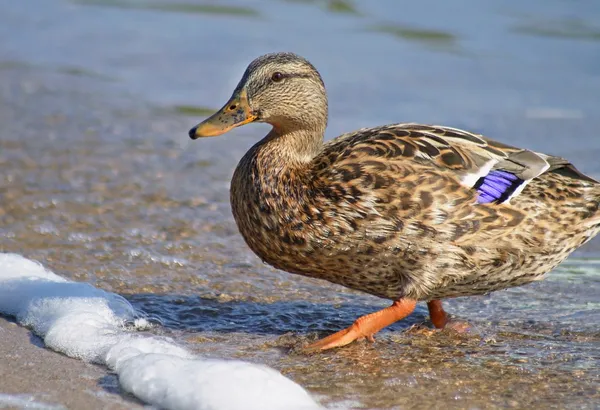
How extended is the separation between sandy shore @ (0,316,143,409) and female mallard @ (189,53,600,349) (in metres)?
1.19

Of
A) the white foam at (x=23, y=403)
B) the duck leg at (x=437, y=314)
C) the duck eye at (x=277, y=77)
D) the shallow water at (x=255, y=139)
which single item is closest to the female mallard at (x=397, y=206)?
the duck eye at (x=277, y=77)

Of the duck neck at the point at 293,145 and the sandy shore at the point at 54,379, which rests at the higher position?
the duck neck at the point at 293,145

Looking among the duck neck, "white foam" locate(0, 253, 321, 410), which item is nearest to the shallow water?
"white foam" locate(0, 253, 321, 410)

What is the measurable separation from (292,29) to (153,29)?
5.21ft

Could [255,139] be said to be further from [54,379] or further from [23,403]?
[23,403]

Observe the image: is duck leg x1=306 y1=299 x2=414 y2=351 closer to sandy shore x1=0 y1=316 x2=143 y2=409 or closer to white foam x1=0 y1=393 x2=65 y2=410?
sandy shore x1=0 y1=316 x2=143 y2=409

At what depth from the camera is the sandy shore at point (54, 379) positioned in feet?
15.6

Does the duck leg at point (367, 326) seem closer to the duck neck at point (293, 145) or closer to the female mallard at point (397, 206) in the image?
the female mallard at point (397, 206)

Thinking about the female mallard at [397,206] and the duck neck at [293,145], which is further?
the duck neck at [293,145]

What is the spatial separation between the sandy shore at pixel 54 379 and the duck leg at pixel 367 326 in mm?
1127

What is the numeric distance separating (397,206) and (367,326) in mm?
650

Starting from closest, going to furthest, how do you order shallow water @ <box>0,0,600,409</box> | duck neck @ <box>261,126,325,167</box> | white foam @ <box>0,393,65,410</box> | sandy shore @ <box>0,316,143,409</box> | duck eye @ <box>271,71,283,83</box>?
white foam @ <box>0,393,65,410</box> < sandy shore @ <box>0,316,143,409</box> < shallow water @ <box>0,0,600,409</box> < duck neck @ <box>261,126,325,167</box> < duck eye @ <box>271,71,283,83</box>

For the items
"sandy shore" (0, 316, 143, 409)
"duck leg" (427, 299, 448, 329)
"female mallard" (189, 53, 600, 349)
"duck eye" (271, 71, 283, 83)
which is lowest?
"sandy shore" (0, 316, 143, 409)

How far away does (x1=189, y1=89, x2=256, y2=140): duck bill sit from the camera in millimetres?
5898
